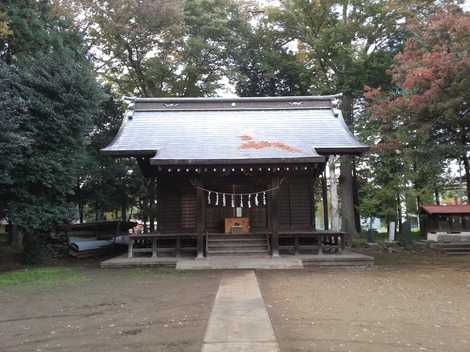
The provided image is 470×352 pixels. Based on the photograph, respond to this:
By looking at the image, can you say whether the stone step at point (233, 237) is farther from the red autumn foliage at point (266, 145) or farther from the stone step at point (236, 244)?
the red autumn foliage at point (266, 145)

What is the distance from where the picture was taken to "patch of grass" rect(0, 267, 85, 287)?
9.68m

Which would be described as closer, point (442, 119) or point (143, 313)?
point (143, 313)

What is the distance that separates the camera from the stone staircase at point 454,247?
56.8ft

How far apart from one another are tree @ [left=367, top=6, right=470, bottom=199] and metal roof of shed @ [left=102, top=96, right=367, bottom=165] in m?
2.37

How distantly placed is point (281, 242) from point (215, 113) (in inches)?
258

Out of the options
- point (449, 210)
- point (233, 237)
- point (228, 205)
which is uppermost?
point (228, 205)

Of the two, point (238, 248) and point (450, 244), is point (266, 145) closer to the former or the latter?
point (238, 248)

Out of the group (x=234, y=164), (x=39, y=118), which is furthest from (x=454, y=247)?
(x=39, y=118)

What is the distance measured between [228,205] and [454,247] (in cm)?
1071

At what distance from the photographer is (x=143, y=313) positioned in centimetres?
623

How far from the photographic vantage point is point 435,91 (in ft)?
44.4

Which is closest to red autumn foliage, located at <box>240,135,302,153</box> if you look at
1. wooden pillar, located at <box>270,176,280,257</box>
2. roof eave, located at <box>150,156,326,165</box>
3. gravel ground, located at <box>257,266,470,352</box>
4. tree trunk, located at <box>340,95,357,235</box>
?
roof eave, located at <box>150,156,326,165</box>

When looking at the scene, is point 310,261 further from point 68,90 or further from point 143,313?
point 68,90

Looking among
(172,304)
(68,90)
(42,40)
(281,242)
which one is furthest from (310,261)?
(42,40)
